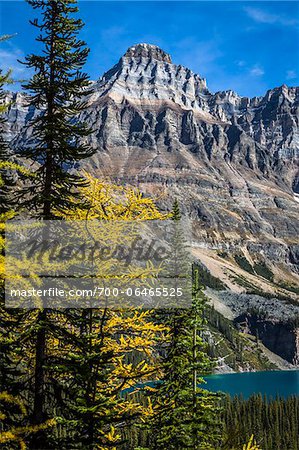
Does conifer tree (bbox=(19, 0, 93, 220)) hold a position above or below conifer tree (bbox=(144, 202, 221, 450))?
above

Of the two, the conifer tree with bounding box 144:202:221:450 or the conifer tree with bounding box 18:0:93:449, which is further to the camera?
the conifer tree with bounding box 144:202:221:450

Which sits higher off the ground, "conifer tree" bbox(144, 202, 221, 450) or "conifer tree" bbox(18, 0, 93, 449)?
"conifer tree" bbox(18, 0, 93, 449)

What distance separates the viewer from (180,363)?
67.7 feet

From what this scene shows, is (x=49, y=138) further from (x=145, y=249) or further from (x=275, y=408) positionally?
(x=275, y=408)

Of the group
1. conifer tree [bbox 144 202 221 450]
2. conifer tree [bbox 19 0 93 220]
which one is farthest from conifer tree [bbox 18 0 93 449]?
conifer tree [bbox 144 202 221 450]

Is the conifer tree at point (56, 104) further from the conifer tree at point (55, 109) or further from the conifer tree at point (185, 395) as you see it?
the conifer tree at point (185, 395)

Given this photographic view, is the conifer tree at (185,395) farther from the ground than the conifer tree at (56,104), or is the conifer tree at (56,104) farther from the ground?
the conifer tree at (56,104)

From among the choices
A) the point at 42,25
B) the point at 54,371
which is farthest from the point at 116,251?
the point at 42,25

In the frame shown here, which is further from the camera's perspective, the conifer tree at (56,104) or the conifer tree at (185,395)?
the conifer tree at (185,395)

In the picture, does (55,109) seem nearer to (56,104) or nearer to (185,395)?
(56,104)

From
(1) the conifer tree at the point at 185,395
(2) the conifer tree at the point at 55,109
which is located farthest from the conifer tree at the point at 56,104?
(1) the conifer tree at the point at 185,395

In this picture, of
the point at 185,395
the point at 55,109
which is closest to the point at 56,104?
the point at 55,109

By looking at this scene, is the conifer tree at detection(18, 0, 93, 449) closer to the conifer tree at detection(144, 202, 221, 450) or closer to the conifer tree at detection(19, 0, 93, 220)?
the conifer tree at detection(19, 0, 93, 220)

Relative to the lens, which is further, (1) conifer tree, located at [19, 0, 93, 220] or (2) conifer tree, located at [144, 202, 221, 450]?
(2) conifer tree, located at [144, 202, 221, 450]
